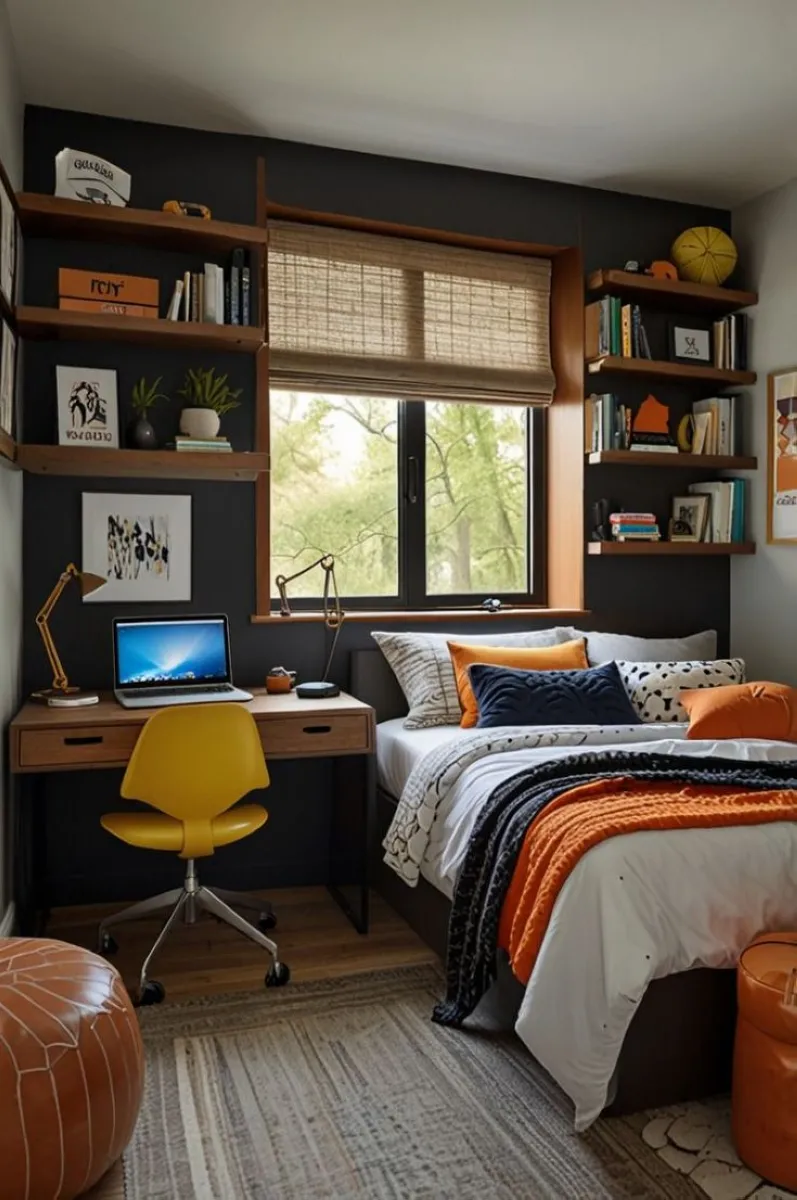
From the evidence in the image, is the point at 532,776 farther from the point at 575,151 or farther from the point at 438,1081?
the point at 575,151

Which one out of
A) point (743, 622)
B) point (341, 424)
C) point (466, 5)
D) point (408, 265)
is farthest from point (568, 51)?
point (743, 622)

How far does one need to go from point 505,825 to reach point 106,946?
4.52 ft

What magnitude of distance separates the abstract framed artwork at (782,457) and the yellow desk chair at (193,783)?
2463 millimetres

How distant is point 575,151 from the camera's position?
12.1 ft

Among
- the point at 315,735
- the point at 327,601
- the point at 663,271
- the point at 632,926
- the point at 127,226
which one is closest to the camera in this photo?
the point at 632,926

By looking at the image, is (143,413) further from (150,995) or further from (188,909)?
(150,995)

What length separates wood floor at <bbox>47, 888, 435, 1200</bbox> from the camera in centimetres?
280

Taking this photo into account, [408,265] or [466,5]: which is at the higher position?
[466,5]

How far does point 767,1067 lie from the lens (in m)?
1.86

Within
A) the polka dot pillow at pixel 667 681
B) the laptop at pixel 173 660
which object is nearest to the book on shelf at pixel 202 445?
the laptop at pixel 173 660

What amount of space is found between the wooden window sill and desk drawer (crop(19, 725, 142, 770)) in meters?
0.89

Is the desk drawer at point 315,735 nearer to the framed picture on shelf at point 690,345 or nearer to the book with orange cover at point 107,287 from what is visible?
the book with orange cover at point 107,287

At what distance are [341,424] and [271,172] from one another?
97 centimetres

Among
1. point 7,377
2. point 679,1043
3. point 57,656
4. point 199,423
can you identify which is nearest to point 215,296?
point 199,423
